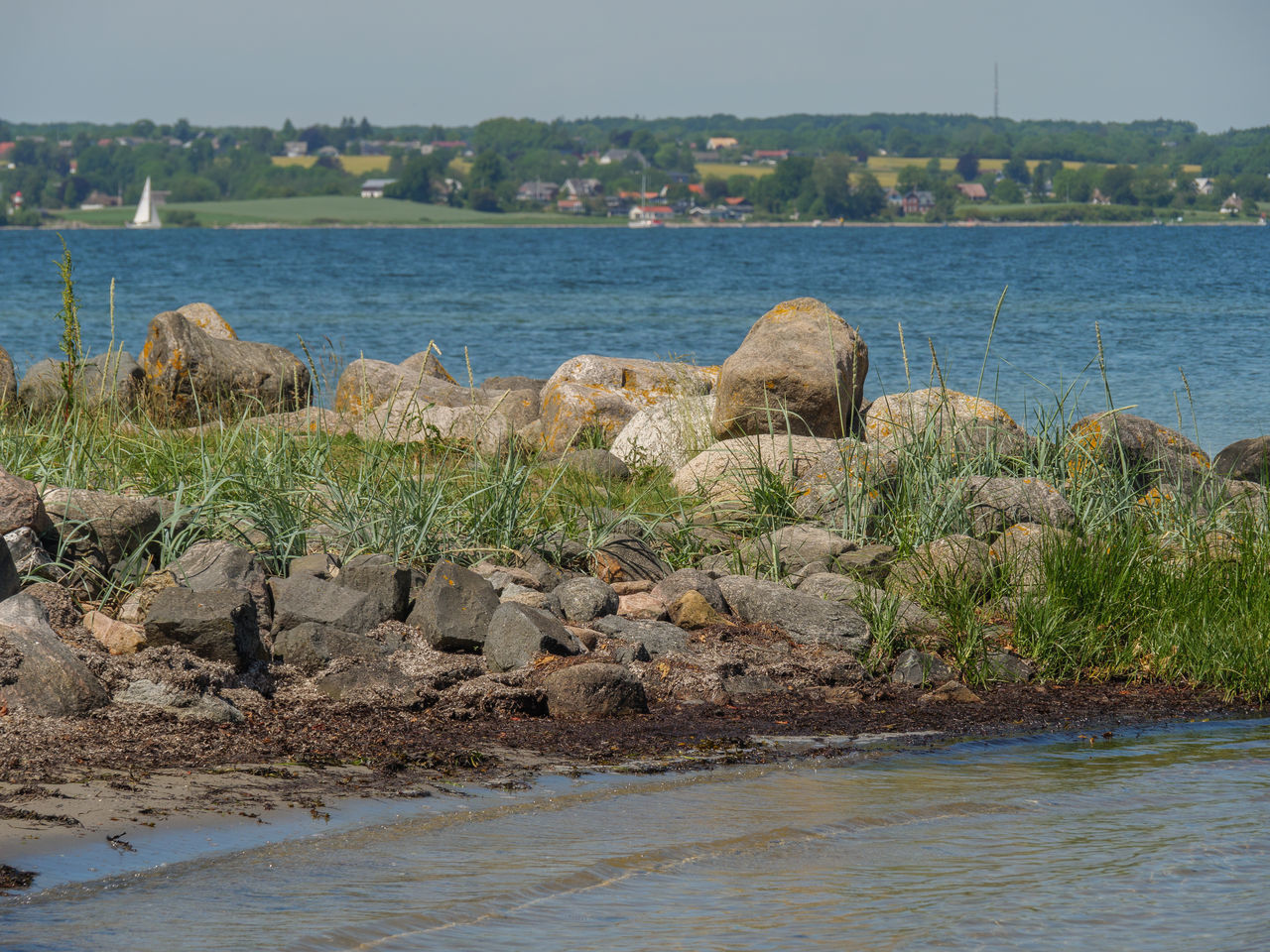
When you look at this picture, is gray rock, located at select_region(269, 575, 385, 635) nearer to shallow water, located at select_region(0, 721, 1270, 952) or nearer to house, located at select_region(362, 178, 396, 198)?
shallow water, located at select_region(0, 721, 1270, 952)

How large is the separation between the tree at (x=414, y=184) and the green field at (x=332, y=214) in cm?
205

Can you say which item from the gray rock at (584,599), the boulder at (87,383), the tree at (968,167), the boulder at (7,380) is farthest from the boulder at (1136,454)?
the tree at (968,167)

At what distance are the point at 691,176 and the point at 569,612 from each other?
516 feet

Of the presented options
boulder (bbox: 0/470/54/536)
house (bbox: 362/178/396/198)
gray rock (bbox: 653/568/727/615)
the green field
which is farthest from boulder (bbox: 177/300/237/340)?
house (bbox: 362/178/396/198)

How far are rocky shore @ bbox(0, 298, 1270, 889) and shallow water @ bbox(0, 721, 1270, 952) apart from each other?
484 millimetres

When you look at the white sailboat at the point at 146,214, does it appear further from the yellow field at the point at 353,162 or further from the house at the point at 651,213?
the house at the point at 651,213

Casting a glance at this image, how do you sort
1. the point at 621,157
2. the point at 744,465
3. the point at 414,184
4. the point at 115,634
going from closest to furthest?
the point at 115,634 → the point at 744,465 → the point at 414,184 → the point at 621,157

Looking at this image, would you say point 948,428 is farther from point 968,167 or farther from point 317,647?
point 968,167

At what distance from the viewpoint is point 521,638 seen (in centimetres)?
602

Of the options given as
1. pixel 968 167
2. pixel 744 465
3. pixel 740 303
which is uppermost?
pixel 968 167

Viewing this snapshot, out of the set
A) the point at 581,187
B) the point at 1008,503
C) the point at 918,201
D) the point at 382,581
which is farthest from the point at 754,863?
the point at 581,187

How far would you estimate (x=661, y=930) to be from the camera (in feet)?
12.1

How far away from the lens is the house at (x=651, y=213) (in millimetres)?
140625

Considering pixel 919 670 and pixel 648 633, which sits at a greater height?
pixel 648 633
